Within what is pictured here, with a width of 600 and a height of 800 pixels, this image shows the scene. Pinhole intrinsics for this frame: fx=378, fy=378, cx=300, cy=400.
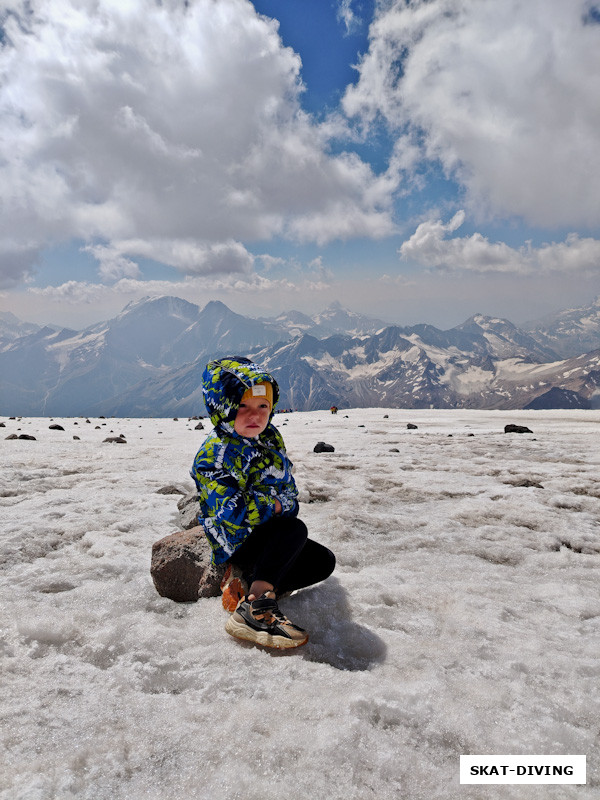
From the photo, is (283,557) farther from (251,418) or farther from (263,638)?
(251,418)

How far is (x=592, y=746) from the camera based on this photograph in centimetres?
209

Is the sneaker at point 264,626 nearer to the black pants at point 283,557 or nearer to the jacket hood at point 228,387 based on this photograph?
the black pants at point 283,557

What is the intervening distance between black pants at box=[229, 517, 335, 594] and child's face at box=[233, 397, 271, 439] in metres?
0.92

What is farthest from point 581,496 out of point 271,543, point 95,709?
point 95,709

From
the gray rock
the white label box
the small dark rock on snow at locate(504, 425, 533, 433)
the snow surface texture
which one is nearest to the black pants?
the snow surface texture

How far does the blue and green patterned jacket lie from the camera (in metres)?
3.71

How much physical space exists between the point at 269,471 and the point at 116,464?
7.62m

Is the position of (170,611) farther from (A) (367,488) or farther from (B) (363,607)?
(A) (367,488)

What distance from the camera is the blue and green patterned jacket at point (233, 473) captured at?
3707 mm

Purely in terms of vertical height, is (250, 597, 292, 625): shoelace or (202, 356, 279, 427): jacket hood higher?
(202, 356, 279, 427): jacket hood

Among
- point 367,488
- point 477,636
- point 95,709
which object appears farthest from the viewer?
point 367,488

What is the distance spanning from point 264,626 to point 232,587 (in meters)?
0.72

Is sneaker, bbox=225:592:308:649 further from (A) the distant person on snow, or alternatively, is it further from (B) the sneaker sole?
(A) the distant person on snow

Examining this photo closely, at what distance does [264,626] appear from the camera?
10.0 feet
